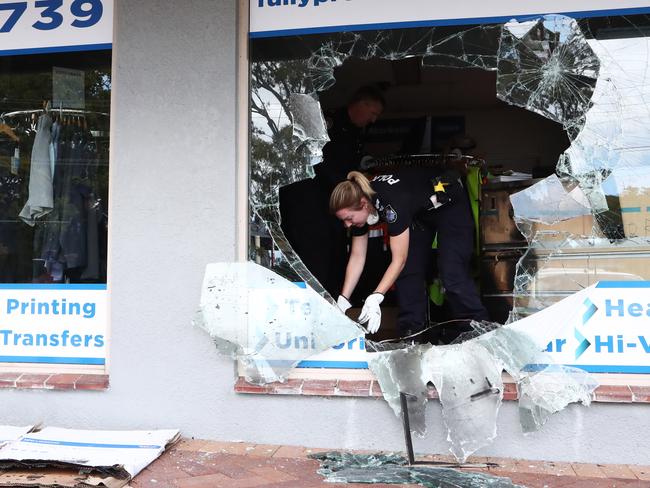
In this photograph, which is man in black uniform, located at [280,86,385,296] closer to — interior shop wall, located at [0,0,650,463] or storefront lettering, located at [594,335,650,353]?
interior shop wall, located at [0,0,650,463]

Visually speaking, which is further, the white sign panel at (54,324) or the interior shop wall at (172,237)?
the white sign panel at (54,324)

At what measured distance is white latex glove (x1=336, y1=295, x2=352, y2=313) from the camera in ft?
14.7

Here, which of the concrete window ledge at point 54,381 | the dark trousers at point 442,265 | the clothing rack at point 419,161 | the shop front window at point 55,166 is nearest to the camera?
the concrete window ledge at point 54,381

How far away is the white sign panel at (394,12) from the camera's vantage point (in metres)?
4.07

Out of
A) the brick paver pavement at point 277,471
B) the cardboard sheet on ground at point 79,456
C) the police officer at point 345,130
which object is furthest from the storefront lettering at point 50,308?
the police officer at point 345,130

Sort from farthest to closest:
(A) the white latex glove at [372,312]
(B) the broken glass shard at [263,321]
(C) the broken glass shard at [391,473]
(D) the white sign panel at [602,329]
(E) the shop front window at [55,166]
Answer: (E) the shop front window at [55,166] → (A) the white latex glove at [372,312] → (B) the broken glass shard at [263,321] → (D) the white sign panel at [602,329] → (C) the broken glass shard at [391,473]

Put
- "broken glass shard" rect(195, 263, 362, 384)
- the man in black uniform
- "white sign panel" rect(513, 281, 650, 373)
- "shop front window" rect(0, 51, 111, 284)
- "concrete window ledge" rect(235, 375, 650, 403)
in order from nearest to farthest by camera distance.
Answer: "concrete window ledge" rect(235, 375, 650, 403) → "white sign panel" rect(513, 281, 650, 373) → "broken glass shard" rect(195, 263, 362, 384) → "shop front window" rect(0, 51, 111, 284) → the man in black uniform

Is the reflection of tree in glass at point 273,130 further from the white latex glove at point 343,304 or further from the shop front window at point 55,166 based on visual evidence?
the shop front window at point 55,166

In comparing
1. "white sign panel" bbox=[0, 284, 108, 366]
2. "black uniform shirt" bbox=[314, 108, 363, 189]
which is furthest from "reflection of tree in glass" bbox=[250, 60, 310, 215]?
"white sign panel" bbox=[0, 284, 108, 366]

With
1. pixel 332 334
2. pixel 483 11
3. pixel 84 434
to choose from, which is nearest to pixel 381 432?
pixel 332 334

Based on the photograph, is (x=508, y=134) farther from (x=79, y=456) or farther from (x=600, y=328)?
(x=79, y=456)

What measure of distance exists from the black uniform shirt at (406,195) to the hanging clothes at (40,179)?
2.11 metres

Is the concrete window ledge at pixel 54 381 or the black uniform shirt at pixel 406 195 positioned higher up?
the black uniform shirt at pixel 406 195

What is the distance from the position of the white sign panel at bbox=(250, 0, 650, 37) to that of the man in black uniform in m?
1.13
